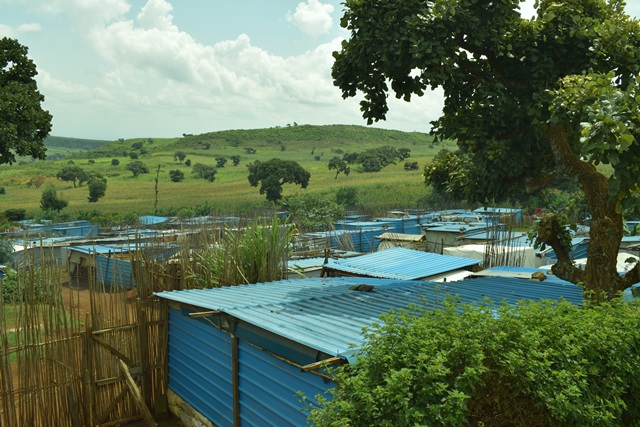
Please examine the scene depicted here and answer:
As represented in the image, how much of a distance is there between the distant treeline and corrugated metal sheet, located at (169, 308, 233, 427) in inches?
7661

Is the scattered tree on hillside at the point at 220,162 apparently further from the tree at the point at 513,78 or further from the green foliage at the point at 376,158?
the tree at the point at 513,78

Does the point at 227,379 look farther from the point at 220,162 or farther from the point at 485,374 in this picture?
the point at 220,162

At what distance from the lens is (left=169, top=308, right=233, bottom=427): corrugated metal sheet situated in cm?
725

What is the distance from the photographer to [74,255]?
19.4m

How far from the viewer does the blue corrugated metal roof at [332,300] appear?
18.0ft

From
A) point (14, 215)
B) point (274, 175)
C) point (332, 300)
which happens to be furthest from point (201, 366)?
point (274, 175)

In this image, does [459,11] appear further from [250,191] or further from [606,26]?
[250,191]

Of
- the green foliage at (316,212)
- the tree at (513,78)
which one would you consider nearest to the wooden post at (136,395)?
the tree at (513,78)

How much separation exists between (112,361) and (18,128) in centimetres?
1415

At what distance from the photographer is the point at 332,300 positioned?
286 inches

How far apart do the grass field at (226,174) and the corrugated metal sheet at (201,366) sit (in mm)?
20318

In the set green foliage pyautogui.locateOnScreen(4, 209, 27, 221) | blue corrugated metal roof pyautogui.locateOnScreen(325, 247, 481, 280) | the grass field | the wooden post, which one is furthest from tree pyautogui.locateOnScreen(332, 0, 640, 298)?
green foliage pyautogui.locateOnScreen(4, 209, 27, 221)

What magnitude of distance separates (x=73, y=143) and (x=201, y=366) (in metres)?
203

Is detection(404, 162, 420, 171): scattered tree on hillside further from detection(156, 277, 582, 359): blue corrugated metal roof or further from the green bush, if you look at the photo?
the green bush
